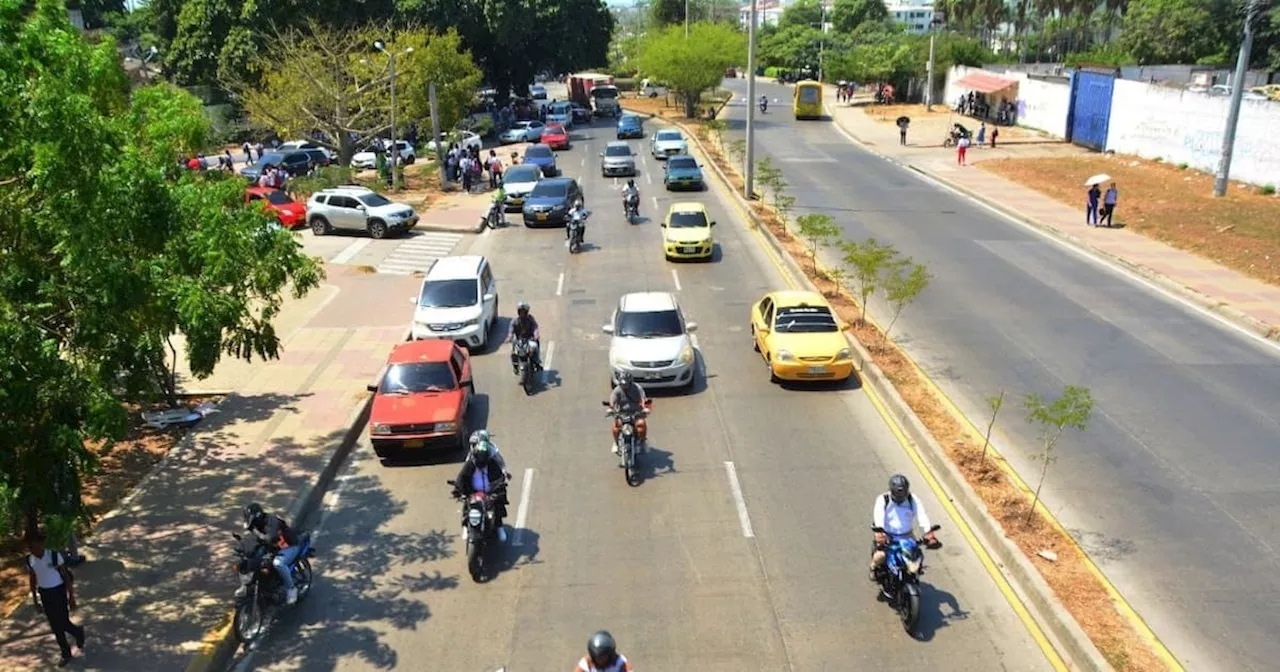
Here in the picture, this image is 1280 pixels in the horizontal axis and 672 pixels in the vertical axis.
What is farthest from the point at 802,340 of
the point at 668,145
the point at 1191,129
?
the point at 668,145

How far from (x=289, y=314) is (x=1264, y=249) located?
2617 centimetres

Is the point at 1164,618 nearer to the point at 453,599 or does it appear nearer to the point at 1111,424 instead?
the point at 1111,424

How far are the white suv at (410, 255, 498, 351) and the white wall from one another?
29.9 meters

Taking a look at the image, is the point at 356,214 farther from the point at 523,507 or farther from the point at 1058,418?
the point at 1058,418

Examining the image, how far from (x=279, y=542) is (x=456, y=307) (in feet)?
32.6

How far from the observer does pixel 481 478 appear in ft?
36.6

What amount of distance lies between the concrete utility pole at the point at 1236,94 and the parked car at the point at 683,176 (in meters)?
Result: 19.3

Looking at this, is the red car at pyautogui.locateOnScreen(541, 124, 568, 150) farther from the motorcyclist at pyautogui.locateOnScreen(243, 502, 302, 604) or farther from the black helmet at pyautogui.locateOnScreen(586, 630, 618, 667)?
the black helmet at pyautogui.locateOnScreen(586, 630, 618, 667)

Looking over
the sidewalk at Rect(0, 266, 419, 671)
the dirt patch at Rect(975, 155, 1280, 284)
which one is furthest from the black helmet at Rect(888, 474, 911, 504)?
the dirt patch at Rect(975, 155, 1280, 284)

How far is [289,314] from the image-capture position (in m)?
22.7

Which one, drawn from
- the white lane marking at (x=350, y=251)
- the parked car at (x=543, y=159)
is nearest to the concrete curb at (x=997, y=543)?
the white lane marking at (x=350, y=251)

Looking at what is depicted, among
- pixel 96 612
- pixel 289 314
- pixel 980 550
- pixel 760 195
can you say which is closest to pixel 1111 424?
pixel 980 550

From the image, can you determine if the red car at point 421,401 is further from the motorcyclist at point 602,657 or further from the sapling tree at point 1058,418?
the sapling tree at point 1058,418

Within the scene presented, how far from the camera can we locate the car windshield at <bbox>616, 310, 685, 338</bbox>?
56.6 feet
